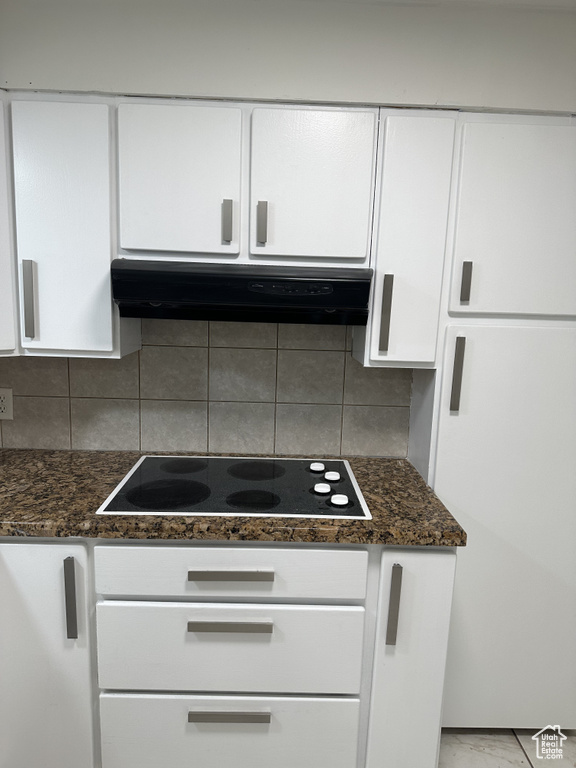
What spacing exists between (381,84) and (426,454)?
1.11m

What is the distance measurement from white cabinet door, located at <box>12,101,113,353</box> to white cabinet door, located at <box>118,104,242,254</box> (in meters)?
0.07

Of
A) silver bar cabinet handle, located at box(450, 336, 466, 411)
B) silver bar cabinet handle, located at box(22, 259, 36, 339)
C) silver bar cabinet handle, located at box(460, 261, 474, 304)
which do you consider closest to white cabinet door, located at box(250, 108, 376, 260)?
silver bar cabinet handle, located at box(460, 261, 474, 304)

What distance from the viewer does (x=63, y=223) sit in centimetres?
157

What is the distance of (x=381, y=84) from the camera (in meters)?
1.51

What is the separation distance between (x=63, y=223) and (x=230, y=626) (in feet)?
4.01

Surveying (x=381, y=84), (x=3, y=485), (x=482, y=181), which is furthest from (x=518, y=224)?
(x=3, y=485)

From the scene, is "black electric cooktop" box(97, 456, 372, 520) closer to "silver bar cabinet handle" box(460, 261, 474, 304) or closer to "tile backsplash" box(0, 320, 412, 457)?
"tile backsplash" box(0, 320, 412, 457)

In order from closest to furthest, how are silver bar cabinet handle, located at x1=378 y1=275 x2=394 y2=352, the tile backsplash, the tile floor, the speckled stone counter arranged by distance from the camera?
the speckled stone counter → silver bar cabinet handle, located at x1=378 y1=275 x2=394 y2=352 → the tile floor → the tile backsplash

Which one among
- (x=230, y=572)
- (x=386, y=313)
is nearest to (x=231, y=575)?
(x=230, y=572)

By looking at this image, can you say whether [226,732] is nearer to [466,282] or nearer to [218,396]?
[218,396]

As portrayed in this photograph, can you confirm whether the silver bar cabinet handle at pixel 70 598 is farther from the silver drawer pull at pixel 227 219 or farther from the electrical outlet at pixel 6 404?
the silver drawer pull at pixel 227 219

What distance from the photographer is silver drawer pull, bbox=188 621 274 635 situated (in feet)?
4.60

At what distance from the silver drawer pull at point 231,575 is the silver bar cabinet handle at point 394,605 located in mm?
323

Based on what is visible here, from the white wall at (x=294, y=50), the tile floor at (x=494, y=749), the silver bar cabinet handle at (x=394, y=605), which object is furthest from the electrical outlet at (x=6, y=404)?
the tile floor at (x=494, y=749)
